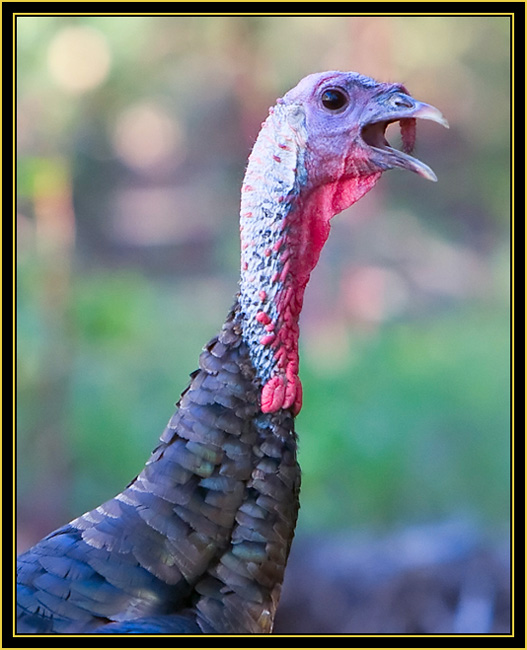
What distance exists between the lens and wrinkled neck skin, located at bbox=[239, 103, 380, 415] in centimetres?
211

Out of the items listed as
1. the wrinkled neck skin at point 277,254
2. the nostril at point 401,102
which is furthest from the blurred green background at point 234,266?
the nostril at point 401,102

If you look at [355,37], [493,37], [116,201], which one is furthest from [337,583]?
[493,37]

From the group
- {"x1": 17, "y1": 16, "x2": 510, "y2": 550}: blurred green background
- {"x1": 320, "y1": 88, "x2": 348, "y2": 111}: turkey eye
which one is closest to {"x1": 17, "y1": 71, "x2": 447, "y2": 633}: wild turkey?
{"x1": 320, "y1": 88, "x2": 348, "y2": 111}: turkey eye

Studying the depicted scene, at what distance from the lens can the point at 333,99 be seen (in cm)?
221

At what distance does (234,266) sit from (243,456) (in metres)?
4.71

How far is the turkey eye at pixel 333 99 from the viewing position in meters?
2.21

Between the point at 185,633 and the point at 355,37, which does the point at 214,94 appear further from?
the point at 185,633

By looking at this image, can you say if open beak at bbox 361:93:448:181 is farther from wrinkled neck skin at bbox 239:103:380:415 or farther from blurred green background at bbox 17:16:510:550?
blurred green background at bbox 17:16:510:550

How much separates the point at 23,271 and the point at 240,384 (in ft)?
10.7

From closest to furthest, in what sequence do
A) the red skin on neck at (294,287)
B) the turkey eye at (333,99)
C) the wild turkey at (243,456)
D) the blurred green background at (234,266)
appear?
the wild turkey at (243,456), the red skin on neck at (294,287), the turkey eye at (333,99), the blurred green background at (234,266)

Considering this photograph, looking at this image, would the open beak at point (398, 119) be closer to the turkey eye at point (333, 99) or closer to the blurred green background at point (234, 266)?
the turkey eye at point (333, 99)

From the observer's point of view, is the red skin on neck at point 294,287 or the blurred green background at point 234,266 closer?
the red skin on neck at point 294,287

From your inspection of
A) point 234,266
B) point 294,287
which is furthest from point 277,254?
point 234,266

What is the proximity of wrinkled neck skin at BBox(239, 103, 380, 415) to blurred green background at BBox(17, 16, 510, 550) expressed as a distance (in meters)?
2.19
